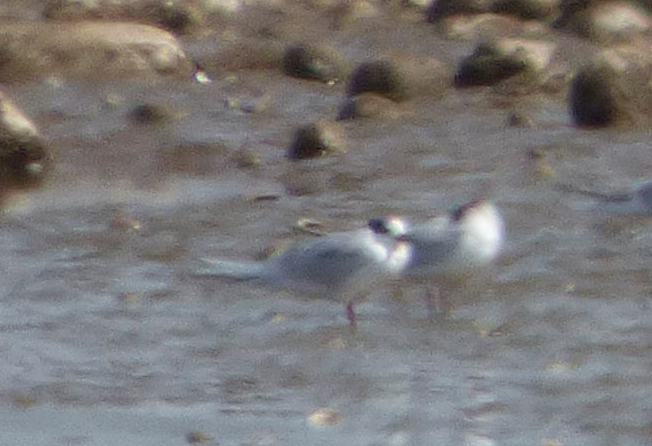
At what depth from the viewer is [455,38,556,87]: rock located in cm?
1212

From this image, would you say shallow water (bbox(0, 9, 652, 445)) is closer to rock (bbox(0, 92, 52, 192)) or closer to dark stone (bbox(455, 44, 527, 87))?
rock (bbox(0, 92, 52, 192))

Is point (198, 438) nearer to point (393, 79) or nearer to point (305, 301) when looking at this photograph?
point (305, 301)

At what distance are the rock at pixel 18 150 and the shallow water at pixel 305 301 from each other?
0.16 meters

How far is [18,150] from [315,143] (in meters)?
1.62

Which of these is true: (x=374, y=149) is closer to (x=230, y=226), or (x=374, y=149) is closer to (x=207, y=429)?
(x=230, y=226)

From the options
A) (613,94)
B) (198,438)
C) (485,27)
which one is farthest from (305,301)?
(485,27)

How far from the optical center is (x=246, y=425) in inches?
249

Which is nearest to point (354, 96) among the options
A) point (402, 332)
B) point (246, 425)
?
point (402, 332)

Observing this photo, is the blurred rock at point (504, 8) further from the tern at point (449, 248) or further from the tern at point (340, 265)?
the tern at point (340, 265)

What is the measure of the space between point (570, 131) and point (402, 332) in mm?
3822

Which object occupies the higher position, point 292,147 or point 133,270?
point 292,147

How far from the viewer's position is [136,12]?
1485 centimetres

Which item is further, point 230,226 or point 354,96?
point 354,96

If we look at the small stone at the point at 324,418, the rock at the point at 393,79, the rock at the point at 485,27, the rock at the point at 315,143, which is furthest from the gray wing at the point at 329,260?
the rock at the point at 485,27
